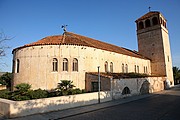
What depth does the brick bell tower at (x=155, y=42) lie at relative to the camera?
37.9 m

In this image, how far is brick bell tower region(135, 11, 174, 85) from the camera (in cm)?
3791

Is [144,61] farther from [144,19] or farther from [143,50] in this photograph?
[144,19]

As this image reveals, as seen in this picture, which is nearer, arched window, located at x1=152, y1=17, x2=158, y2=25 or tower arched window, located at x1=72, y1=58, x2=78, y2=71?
tower arched window, located at x1=72, y1=58, x2=78, y2=71

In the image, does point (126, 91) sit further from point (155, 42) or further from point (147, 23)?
point (147, 23)

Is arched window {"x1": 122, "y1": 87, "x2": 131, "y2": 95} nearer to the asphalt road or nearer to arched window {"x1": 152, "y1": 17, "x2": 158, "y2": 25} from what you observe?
the asphalt road

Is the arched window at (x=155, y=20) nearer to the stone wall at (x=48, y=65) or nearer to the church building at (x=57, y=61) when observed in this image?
the church building at (x=57, y=61)

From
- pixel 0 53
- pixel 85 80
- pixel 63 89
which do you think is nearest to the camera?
pixel 0 53

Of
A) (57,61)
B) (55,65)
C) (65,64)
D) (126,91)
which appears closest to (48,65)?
(55,65)

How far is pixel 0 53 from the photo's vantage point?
14914 mm

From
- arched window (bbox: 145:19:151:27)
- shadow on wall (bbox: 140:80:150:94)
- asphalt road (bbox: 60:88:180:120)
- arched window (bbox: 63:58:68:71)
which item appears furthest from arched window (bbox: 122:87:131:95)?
arched window (bbox: 145:19:151:27)

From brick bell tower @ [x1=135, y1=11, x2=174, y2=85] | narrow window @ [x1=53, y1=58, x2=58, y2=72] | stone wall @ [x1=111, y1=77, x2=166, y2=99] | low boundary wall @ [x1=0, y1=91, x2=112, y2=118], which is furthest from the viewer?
brick bell tower @ [x1=135, y1=11, x2=174, y2=85]

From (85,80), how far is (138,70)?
1795 cm

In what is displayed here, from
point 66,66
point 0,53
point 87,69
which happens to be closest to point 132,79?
point 87,69

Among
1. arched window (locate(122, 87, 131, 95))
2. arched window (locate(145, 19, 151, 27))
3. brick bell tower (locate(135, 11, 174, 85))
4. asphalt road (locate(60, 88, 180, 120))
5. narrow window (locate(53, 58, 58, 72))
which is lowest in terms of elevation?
asphalt road (locate(60, 88, 180, 120))
